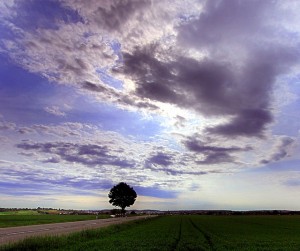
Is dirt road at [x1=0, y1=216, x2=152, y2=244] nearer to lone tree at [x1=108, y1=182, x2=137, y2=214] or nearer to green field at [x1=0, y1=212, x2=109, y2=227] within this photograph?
green field at [x1=0, y1=212, x2=109, y2=227]

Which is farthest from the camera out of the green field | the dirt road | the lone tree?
the lone tree

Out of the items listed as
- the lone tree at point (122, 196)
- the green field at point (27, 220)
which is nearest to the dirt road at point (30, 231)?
the green field at point (27, 220)

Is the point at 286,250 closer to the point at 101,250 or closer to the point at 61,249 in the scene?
the point at 101,250

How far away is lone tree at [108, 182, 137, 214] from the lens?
187375 mm

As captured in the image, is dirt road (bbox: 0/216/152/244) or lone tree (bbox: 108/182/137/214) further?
lone tree (bbox: 108/182/137/214)

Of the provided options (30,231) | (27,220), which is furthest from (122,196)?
(30,231)

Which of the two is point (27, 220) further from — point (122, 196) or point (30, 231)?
point (122, 196)

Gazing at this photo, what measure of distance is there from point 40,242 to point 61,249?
2310mm

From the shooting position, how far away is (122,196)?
188m

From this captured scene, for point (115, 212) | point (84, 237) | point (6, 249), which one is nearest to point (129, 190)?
point (115, 212)

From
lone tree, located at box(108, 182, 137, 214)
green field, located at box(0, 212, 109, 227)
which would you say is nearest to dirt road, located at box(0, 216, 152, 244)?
green field, located at box(0, 212, 109, 227)

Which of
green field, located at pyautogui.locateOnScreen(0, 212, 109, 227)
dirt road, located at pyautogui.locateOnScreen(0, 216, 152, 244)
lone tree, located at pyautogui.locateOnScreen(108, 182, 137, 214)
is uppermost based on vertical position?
lone tree, located at pyautogui.locateOnScreen(108, 182, 137, 214)

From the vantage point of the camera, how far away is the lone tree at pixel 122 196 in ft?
615

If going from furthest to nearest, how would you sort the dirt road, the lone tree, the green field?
the lone tree < the green field < the dirt road
